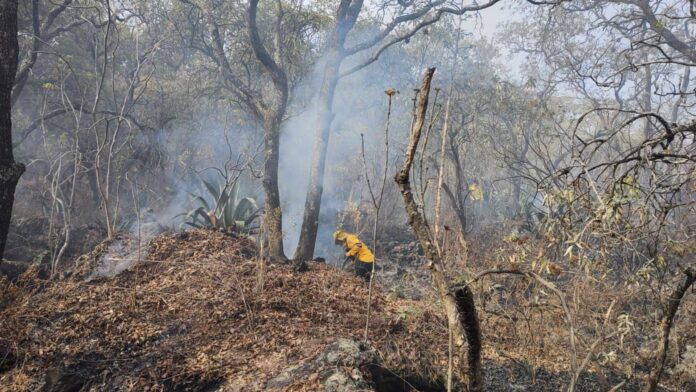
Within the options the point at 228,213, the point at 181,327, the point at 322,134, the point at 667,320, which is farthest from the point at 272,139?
the point at 667,320

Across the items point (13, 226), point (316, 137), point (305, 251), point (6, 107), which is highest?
point (316, 137)

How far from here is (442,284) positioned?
74.4 inches

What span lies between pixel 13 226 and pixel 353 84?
11095mm

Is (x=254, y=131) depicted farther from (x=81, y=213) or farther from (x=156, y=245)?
(x=156, y=245)

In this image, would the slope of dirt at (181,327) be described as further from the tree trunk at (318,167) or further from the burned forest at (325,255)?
the tree trunk at (318,167)

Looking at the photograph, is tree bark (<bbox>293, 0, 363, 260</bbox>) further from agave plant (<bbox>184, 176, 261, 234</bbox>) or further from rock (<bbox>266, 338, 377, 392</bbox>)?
rock (<bbox>266, 338, 377, 392</bbox>)

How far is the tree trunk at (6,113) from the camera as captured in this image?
4.06 m

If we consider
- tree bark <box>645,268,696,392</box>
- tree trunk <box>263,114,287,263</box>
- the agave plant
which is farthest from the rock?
the agave plant

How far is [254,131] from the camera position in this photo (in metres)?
15.5

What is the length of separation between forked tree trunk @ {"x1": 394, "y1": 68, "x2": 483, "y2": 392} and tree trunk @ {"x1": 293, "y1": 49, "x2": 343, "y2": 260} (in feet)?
18.8

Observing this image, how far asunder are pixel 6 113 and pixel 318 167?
4609mm

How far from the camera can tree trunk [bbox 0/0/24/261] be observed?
4062 mm

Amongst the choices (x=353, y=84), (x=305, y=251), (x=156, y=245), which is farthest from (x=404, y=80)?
(x=156, y=245)

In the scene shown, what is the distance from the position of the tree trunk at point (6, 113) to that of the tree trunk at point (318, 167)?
430 cm
